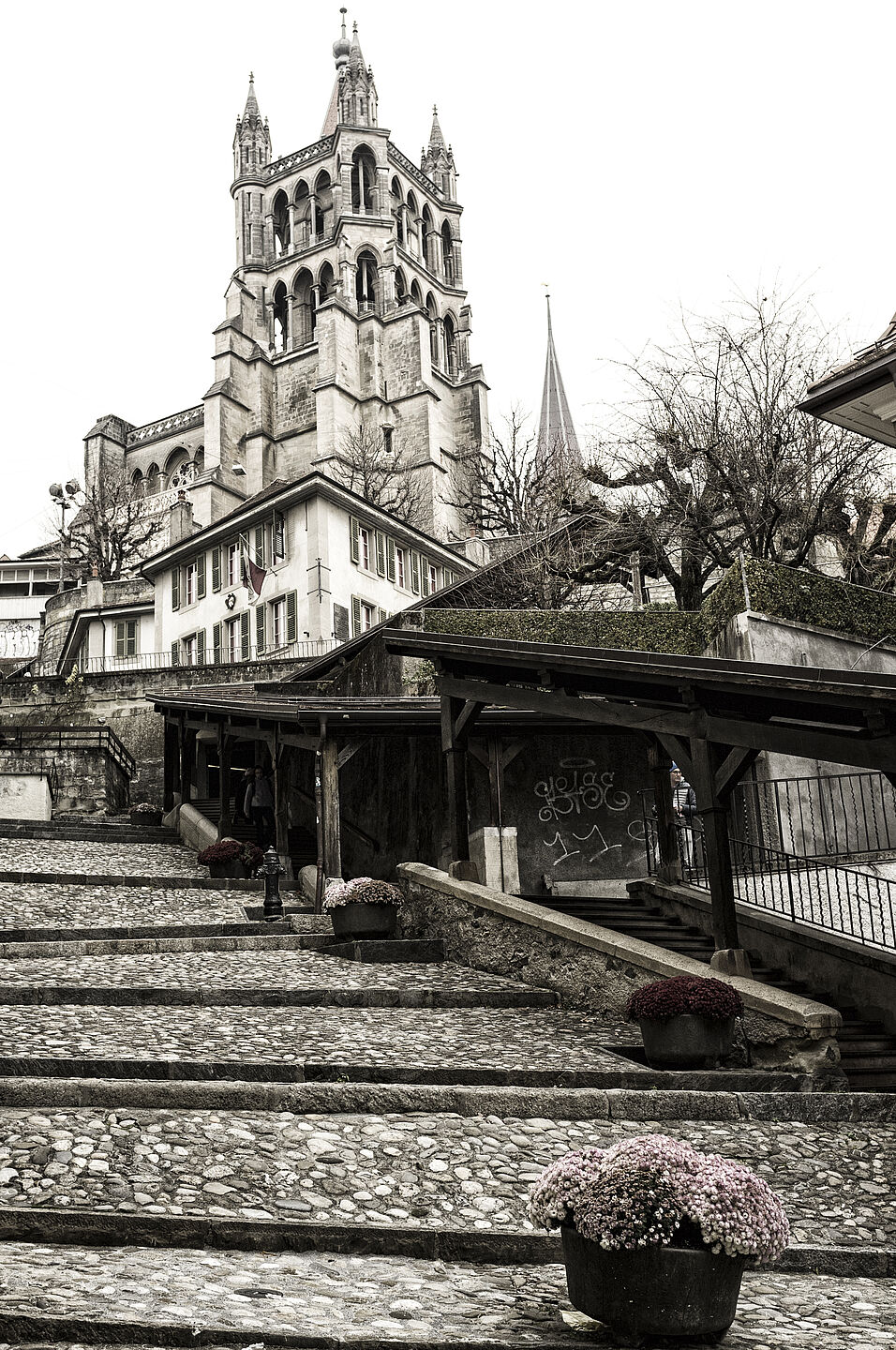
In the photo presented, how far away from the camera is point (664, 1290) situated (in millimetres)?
4422

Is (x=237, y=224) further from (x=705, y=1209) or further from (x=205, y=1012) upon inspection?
(x=705, y=1209)

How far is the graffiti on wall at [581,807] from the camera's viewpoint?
18.7 meters

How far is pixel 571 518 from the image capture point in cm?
2516

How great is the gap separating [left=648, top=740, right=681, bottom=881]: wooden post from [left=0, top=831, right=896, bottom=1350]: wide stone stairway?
3.37 metres

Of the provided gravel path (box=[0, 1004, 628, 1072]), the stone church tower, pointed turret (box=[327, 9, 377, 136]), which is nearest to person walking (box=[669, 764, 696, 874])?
gravel path (box=[0, 1004, 628, 1072])

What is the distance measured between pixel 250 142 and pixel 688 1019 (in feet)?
279

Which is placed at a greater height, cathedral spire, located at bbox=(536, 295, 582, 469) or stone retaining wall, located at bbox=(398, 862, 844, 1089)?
cathedral spire, located at bbox=(536, 295, 582, 469)

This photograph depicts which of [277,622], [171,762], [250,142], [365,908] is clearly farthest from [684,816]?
[250,142]

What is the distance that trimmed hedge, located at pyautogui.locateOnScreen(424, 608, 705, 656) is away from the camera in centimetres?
1995

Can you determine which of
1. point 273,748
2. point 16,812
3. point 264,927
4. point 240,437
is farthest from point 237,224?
point 264,927

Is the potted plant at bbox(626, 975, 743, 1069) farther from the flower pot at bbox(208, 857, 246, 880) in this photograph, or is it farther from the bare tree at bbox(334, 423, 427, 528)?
the bare tree at bbox(334, 423, 427, 528)

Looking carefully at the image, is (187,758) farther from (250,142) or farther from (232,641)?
(250,142)

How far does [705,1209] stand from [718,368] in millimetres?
18542

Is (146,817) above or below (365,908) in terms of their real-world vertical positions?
above
